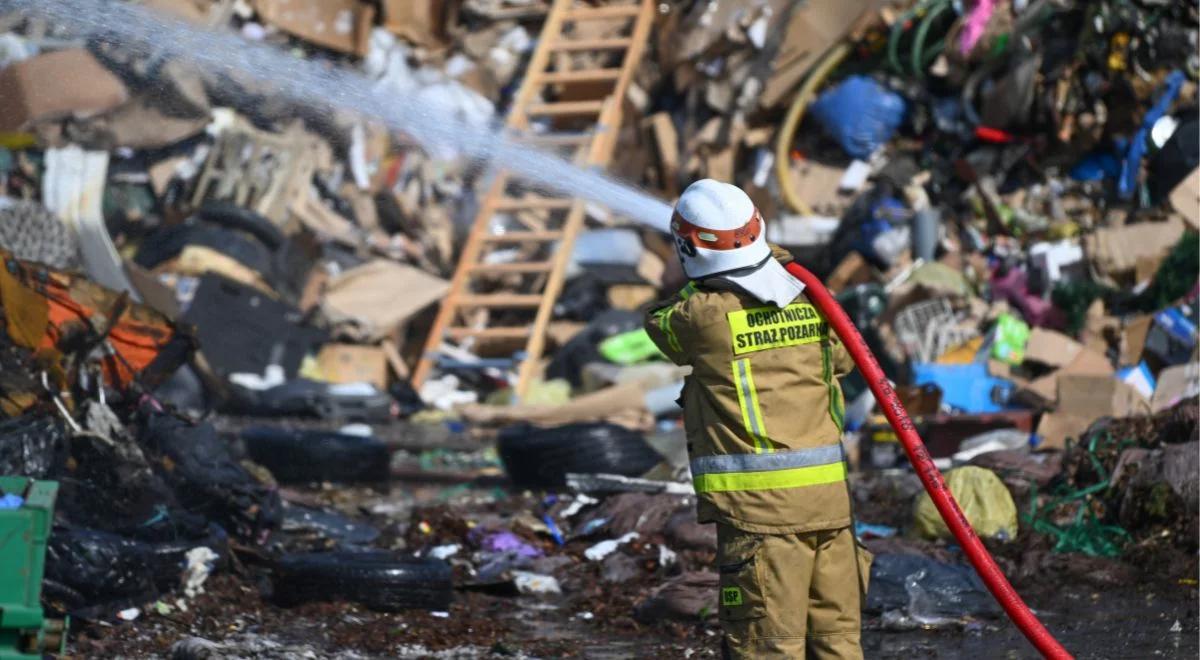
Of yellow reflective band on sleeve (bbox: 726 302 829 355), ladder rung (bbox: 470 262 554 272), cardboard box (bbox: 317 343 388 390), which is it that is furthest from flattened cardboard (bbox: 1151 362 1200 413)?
cardboard box (bbox: 317 343 388 390)

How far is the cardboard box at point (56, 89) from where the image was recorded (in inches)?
418

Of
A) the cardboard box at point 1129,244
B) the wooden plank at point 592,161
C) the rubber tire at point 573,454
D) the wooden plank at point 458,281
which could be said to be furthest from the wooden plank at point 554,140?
the rubber tire at point 573,454

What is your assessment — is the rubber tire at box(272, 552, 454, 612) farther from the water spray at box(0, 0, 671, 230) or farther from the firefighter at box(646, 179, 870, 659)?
the water spray at box(0, 0, 671, 230)

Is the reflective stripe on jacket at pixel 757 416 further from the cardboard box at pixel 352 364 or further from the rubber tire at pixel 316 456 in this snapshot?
the cardboard box at pixel 352 364

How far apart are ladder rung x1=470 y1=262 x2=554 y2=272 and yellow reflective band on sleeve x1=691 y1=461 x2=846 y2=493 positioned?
7392 millimetres

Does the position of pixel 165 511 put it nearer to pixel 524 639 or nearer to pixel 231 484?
pixel 231 484

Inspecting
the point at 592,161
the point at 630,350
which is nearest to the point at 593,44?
the point at 592,161

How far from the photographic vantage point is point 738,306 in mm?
3455

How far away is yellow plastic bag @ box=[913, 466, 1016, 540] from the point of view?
5.71 metres

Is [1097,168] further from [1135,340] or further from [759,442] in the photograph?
[759,442]

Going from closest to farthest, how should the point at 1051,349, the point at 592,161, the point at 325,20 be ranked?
the point at 1051,349
the point at 592,161
the point at 325,20

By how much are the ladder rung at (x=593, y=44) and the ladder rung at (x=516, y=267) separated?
215 centimetres

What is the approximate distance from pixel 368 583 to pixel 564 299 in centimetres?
600

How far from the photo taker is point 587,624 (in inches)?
198
